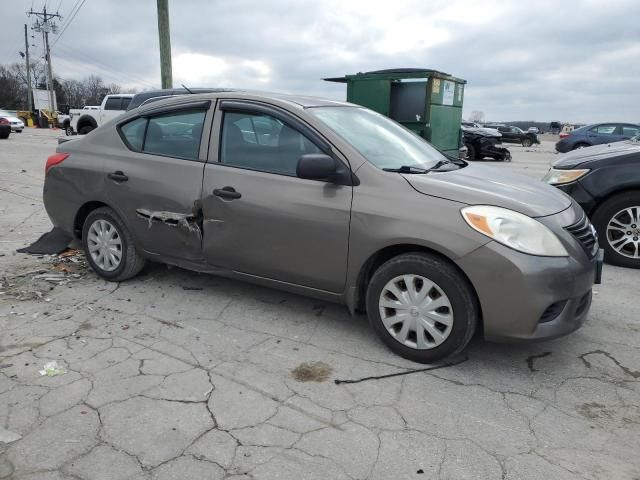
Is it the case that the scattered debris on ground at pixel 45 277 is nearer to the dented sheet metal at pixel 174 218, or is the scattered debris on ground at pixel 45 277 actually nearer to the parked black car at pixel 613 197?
the dented sheet metal at pixel 174 218

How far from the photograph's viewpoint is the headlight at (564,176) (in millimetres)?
5664

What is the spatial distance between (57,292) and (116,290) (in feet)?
1.57

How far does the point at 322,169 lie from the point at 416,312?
3.49ft

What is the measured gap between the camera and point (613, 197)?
17.8 ft

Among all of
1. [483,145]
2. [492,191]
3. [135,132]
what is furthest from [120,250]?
[483,145]

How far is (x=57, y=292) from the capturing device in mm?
4453

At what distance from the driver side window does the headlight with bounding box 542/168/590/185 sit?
11.3 feet

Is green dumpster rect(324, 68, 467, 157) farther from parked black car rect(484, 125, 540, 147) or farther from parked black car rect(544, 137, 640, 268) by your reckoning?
parked black car rect(484, 125, 540, 147)

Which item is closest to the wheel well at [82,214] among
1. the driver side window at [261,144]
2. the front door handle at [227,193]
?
the front door handle at [227,193]

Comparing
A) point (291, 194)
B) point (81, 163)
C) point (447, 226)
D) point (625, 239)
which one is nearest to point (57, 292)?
point (81, 163)

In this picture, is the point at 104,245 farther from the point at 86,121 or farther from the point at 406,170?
the point at 86,121

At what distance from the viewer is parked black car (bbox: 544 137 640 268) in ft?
17.6

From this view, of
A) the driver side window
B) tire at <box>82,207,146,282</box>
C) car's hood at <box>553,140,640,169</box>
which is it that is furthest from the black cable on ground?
car's hood at <box>553,140,640,169</box>

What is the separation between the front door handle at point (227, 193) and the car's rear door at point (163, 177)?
0.18 meters
